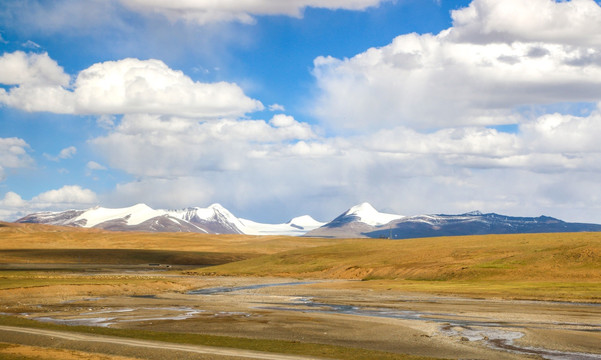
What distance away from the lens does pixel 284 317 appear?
48.9 meters

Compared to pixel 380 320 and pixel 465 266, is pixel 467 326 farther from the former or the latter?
pixel 465 266

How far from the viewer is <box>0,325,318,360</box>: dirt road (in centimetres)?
2995

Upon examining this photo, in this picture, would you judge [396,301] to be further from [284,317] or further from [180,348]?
[180,348]

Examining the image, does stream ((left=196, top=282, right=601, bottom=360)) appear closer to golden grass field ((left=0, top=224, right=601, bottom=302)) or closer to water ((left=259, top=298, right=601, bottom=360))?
water ((left=259, top=298, right=601, bottom=360))

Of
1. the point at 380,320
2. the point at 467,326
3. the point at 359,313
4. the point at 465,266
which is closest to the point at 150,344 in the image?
the point at 380,320

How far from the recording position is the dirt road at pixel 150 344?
1179 inches

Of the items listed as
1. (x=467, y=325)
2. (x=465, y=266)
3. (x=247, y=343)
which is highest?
(x=465, y=266)

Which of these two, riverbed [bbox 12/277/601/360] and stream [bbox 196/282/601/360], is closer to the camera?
stream [bbox 196/282/601/360]

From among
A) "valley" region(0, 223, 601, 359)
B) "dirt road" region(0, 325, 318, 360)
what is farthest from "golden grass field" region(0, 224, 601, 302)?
"dirt road" region(0, 325, 318, 360)

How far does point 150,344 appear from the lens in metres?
33.3

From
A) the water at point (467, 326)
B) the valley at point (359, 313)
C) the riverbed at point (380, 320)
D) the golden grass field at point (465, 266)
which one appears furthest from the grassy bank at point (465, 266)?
the water at point (467, 326)

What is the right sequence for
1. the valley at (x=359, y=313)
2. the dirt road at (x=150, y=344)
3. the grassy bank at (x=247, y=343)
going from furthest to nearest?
the valley at (x=359, y=313), the grassy bank at (x=247, y=343), the dirt road at (x=150, y=344)

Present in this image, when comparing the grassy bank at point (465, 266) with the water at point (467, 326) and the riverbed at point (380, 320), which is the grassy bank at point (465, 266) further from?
the water at point (467, 326)

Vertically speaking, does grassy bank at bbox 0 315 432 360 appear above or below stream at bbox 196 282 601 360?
above
